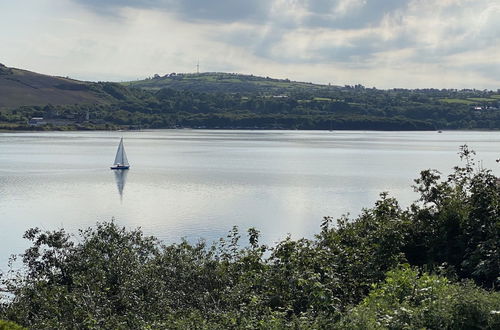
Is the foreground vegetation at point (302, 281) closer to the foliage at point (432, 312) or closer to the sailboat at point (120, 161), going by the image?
the foliage at point (432, 312)

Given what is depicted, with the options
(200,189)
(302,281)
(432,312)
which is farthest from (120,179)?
(432,312)

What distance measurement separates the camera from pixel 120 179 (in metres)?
79.3

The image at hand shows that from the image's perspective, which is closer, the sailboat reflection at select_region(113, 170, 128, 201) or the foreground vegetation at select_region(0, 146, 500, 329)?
the foreground vegetation at select_region(0, 146, 500, 329)

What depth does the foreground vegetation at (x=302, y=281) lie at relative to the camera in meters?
12.4

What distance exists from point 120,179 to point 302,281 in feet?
223

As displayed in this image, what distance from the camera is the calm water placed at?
151 ft

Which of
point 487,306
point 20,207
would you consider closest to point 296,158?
point 20,207

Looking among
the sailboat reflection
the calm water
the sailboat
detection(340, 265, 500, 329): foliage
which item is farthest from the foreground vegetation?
the sailboat

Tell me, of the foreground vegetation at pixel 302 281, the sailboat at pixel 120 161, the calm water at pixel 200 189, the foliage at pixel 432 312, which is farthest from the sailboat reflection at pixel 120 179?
the foliage at pixel 432 312

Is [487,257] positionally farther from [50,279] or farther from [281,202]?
[281,202]

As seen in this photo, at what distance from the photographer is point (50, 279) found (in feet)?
63.5

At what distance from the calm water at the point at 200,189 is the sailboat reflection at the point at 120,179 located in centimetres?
12

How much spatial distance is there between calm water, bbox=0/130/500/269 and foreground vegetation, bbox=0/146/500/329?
54.2ft

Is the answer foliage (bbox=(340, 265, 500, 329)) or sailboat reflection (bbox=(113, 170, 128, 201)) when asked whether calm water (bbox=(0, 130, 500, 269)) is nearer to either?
sailboat reflection (bbox=(113, 170, 128, 201))
